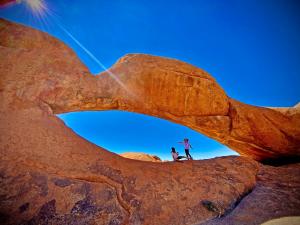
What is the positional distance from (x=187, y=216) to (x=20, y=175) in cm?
577

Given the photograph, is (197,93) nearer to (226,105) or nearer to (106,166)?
(226,105)

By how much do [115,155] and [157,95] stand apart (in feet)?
13.8

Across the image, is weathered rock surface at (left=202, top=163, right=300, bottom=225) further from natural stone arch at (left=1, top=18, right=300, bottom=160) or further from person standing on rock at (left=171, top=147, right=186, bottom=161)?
person standing on rock at (left=171, top=147, right=186, bottom=161)

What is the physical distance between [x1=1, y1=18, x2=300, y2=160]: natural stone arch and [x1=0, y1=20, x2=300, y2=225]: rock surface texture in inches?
2.3

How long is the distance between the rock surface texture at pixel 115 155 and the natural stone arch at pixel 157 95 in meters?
0.06

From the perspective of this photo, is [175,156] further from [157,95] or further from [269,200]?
[269,200]

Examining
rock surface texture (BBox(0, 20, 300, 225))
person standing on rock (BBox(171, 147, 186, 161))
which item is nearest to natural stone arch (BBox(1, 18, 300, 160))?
rock surface texture (BBox(0, 20, 300, 225))

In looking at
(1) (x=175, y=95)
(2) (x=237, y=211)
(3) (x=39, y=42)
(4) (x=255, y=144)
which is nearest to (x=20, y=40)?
(3) (x=39, y=42)

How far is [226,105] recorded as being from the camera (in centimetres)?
1166

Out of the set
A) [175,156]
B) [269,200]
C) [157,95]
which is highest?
[157,95]

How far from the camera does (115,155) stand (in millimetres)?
9344

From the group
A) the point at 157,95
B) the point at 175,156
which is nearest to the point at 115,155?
the point at 175,156

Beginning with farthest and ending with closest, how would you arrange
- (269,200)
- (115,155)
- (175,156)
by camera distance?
(175,156), (115,155), (269,200)

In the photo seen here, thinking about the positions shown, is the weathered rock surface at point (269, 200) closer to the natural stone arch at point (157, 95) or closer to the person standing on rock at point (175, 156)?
the natural stone arch at point (157, 95)
